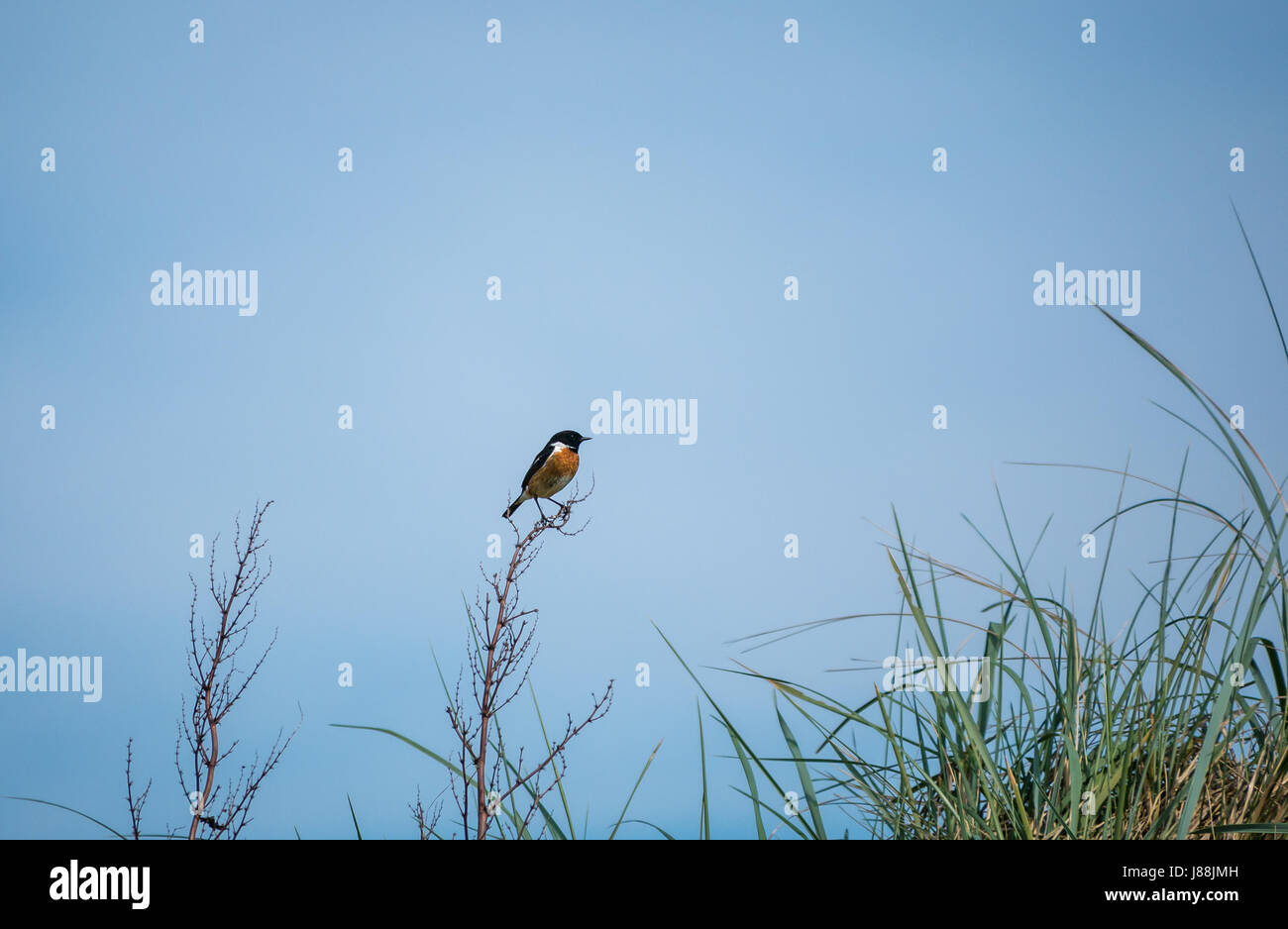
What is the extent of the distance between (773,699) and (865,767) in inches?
9.7

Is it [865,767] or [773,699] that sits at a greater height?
[773,699]

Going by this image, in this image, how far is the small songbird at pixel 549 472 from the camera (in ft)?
18.5

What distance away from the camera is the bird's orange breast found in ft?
18.5

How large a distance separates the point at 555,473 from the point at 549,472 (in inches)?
1.5

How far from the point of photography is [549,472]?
18.6ft
